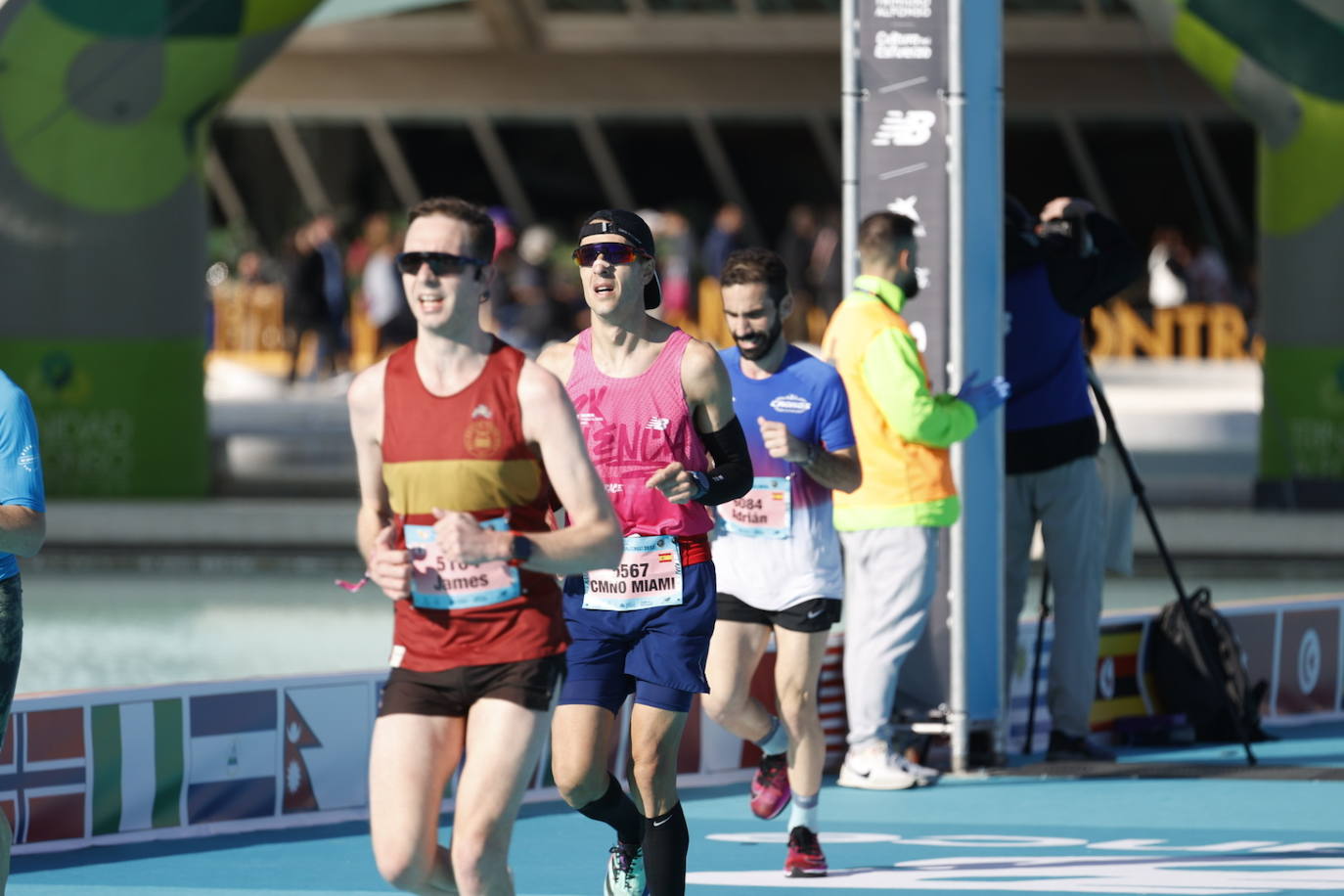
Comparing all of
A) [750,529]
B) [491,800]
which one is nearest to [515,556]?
[491,800]

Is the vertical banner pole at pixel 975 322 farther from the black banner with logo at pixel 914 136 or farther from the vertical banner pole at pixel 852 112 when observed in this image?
the vertical banner pole at pixel 852 112

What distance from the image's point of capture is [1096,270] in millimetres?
8719

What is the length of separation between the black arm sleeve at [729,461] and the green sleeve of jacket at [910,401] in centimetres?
182

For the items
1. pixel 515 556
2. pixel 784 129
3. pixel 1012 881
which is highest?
pixel 784 129

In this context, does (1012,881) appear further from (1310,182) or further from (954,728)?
(1310,182)

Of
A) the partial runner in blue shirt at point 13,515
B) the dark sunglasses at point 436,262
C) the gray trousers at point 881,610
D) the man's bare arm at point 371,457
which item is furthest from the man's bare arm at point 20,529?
the gray trousers at point 881,610

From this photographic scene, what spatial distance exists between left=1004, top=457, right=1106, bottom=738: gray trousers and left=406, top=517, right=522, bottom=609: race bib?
431 centimetres

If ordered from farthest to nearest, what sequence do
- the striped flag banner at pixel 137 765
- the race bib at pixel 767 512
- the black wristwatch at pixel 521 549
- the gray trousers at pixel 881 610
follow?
the gray trousers at pixel 881 610
the striped flag banner at pixel 137 765
the race bib at pixel 767 512
the black wristwatch at pixel 521 549

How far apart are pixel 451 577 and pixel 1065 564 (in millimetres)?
4449

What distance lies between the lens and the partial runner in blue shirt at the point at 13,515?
5254 millimetres

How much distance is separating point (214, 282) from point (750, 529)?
95.6 ft

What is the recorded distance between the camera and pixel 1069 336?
881 centimetres

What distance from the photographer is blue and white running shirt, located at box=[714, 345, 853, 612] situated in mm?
6941

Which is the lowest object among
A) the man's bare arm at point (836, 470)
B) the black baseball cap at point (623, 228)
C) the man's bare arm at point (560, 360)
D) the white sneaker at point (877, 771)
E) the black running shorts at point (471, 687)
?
the white sneaker at point (877, 771)
